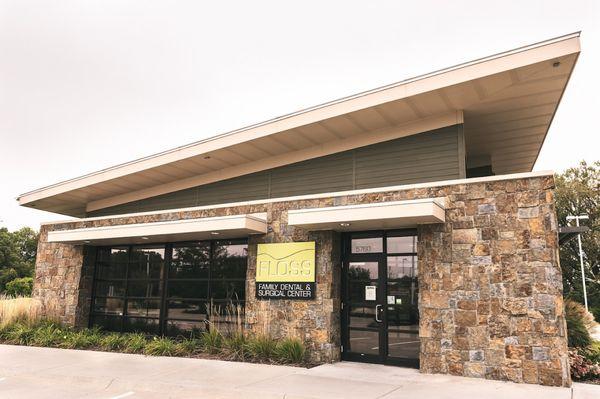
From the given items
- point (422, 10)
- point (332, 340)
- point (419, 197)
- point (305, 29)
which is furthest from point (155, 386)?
point (305, 29)

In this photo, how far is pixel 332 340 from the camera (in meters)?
9.05

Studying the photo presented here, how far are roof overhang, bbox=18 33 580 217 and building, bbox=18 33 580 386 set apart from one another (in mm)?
43

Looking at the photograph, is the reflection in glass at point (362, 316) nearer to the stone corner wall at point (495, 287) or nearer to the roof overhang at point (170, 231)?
the stone corner wall at point (495, 287)

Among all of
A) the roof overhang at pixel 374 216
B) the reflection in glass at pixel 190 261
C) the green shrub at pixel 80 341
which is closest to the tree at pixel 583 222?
the roof overhang at pixel 374 216

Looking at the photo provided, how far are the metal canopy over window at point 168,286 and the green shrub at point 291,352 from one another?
1.52 meters

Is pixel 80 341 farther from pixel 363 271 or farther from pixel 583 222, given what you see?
pixel 583 222

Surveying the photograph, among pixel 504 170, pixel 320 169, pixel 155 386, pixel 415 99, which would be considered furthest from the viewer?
pixel 504 170

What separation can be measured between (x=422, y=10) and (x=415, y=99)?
4.99 meters

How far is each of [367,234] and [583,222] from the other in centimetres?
2775

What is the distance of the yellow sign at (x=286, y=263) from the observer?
9.60m

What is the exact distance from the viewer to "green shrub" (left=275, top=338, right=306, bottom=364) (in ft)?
29.2

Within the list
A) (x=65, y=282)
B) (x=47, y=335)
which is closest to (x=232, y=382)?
(x=47, y=335)

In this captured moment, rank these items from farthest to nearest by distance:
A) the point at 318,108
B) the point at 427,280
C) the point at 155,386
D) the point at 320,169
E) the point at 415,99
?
the point at 320,169 < the point at 318,108 < the point at 415,99 < the point at 427,280 < the point at 155,386

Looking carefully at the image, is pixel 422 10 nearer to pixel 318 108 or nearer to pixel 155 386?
pixel 318 108
